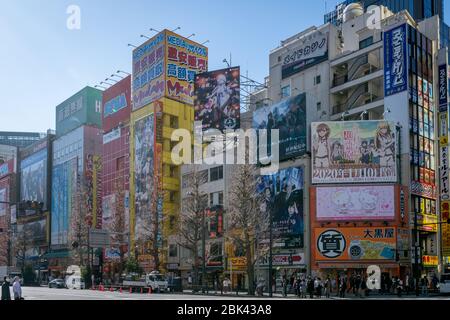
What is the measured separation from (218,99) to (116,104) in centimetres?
2291

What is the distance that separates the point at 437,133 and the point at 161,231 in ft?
91.3

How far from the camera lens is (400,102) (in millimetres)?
49969

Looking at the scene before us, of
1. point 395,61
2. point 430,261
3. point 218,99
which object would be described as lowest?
point 430,261

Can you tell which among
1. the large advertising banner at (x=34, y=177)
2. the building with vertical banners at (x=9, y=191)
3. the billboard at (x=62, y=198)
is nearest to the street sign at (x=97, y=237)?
the billboard at (x=62, y=198)

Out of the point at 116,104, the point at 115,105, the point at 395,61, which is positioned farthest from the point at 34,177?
the point at 395,61

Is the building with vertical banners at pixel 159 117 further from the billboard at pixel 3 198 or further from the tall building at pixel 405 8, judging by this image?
the billboard at pixel 3 198

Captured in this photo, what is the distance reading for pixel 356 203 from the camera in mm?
47031

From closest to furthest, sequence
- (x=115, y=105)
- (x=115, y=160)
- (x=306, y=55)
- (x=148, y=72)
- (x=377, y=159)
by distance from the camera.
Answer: (x=377, y=159), (x=306, y=55), (x=148, y=72), (x=115, y=160), (x=115, y=105)

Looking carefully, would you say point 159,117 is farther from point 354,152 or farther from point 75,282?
point 354,152

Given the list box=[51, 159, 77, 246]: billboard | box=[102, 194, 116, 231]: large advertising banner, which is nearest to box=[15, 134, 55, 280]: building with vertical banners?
box=[51, 159, 77, 246]: billboard

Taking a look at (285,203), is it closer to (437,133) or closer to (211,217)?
(211,217)

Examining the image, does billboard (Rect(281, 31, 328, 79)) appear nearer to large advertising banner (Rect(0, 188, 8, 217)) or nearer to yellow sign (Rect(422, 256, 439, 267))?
yellow sign (Rect(422, 256, 439, 267))

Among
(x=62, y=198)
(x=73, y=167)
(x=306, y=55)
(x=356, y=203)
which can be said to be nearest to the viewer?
(x=356, y=203)
